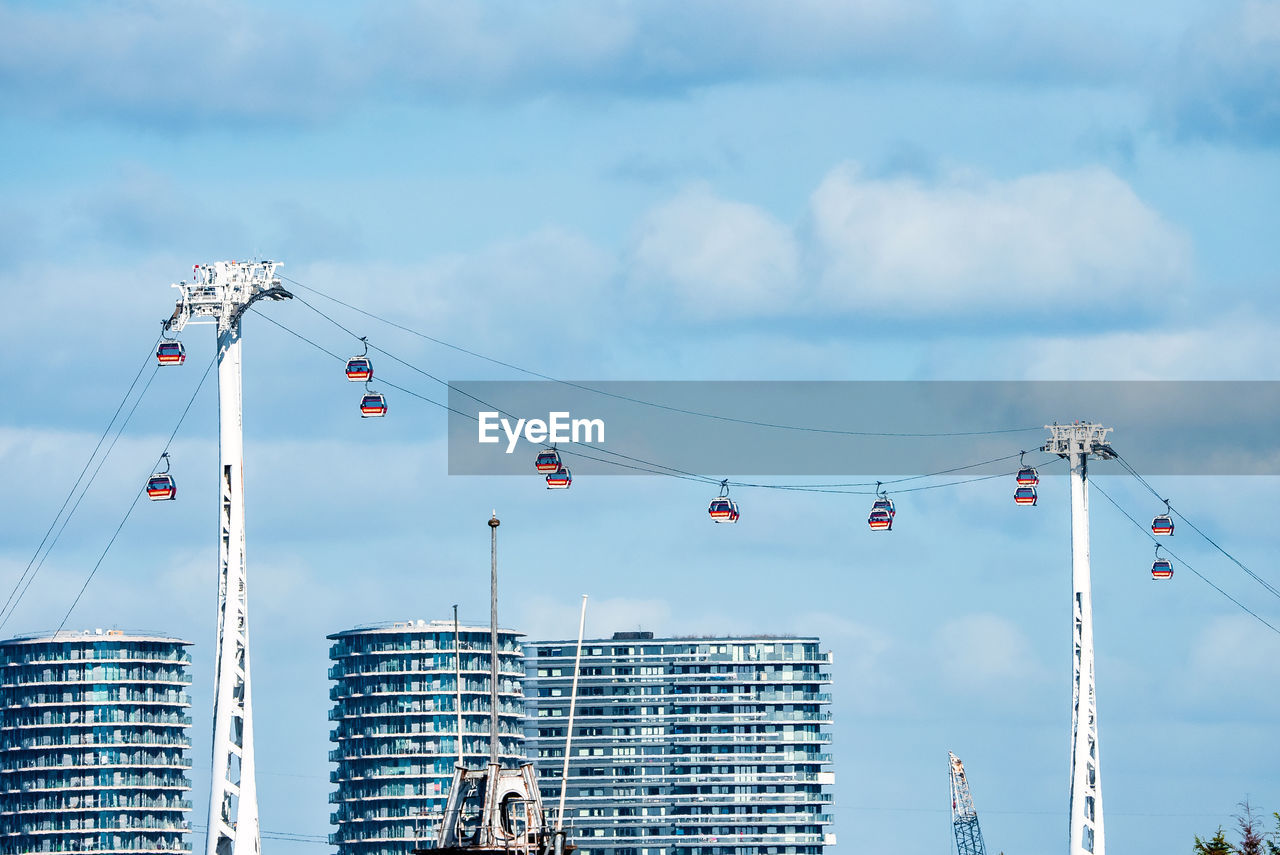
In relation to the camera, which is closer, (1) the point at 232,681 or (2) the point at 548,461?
(1) the point at 232,681

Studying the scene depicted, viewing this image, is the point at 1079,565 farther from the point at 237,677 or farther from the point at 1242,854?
the point at 237,677

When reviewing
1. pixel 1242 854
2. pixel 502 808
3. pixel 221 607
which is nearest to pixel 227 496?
pixel 221 607

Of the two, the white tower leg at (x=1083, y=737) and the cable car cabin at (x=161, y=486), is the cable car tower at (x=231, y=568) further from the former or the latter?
the white tower leg at (x=1083, y=737)

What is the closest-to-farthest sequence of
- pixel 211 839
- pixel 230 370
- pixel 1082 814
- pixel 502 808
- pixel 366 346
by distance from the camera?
pixel 502 808
pixel 211 839
pixel 230 370
pixel 366 346
pixel 1082 814

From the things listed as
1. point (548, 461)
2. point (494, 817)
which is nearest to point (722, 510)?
point (548, 461)

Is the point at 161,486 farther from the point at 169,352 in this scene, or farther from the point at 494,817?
the point at 494,817

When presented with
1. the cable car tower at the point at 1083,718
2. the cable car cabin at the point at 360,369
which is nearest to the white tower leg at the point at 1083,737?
the cable car tower at the point at 1083,718
